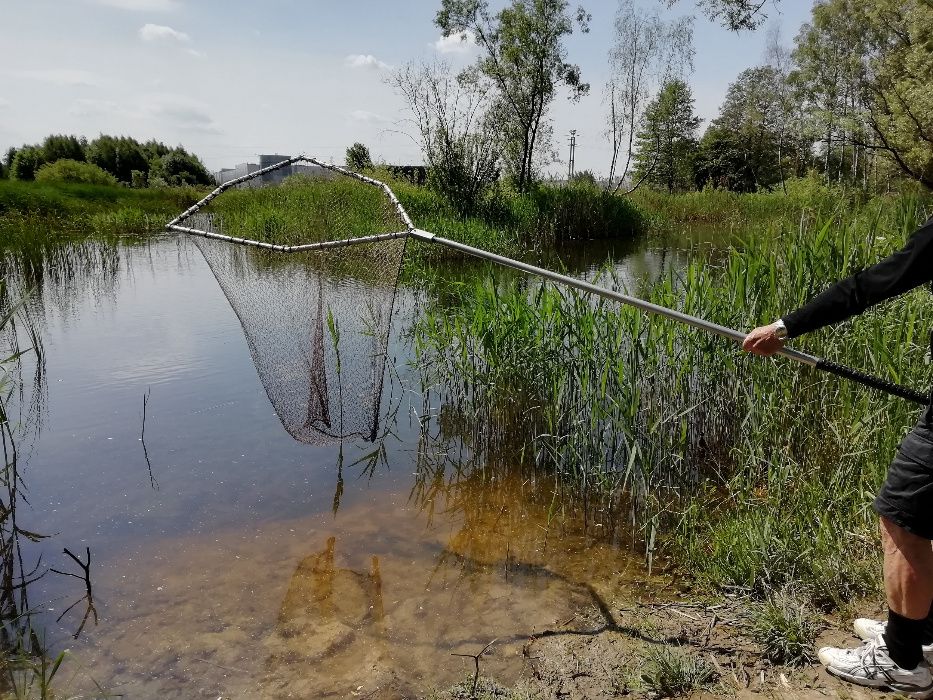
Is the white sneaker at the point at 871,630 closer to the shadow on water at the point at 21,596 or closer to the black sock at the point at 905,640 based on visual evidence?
the black sock at the point at 905,640

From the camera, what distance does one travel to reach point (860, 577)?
8.27 feet

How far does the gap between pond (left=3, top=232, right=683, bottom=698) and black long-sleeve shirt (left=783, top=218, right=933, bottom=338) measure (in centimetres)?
165

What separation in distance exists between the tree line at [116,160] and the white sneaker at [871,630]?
30662 millimetres

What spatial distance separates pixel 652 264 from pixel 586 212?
4899 mm

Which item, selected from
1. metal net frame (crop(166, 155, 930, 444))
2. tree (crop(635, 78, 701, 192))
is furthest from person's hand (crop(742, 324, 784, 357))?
tree (crop(635, 78, 701, 192))

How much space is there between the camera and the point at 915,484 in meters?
1.81

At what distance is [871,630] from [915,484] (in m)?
0.66

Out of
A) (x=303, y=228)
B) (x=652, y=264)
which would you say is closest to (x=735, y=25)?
(x=652, y=264)

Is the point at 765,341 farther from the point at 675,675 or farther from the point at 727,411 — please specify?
the point at 727,411

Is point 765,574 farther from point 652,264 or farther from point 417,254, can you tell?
point 652,264

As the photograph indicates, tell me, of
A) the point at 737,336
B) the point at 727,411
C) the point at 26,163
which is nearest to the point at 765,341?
the point at 737,336

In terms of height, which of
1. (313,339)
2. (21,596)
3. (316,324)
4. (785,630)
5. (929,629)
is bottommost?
(21,596)

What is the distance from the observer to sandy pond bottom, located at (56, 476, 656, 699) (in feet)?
8.79

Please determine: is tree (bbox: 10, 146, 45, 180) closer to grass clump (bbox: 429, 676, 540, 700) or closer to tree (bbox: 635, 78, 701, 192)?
tree (bbox: 635, 78, 701, 192)
